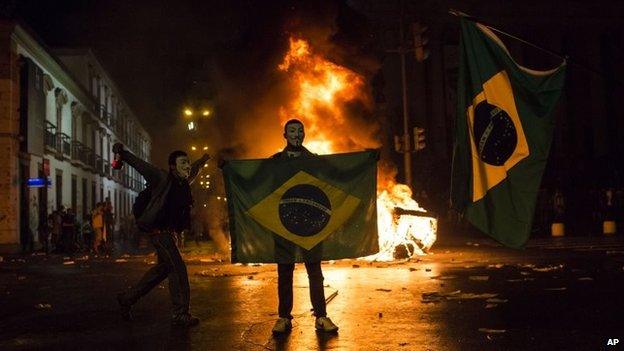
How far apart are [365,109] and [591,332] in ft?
39.9

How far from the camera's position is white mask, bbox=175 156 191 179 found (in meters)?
7.15

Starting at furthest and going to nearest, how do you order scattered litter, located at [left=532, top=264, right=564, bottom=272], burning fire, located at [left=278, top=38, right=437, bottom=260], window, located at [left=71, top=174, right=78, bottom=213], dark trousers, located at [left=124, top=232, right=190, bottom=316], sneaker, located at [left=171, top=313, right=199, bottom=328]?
window, located at [left=71, top=174, right=78, bottom=213] → burning fire, located at [left=278, top=38, right=437, bottom=260] → scattered litter, located at [left=532, top=264, right=564, bottom=272] → dark trousers, located at [left=124, top=232, right=190, bottom=316] → sneaker, located at [left=171, top=313, right=199, bottom=328]

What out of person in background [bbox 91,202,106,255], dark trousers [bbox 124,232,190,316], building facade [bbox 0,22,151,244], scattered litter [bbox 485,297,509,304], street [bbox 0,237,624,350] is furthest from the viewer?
building facade [bbox 0,22,151,244]

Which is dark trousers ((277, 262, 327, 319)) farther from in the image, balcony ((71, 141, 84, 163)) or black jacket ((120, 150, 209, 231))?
balcony ((71, 141, 84, 163))

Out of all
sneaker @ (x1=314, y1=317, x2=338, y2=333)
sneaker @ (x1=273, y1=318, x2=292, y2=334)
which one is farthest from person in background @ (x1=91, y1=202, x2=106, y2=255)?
sneaker @ (x1=314, y1=317, x2=338, y2=333)

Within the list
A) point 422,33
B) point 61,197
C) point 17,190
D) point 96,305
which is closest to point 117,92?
point 61,197

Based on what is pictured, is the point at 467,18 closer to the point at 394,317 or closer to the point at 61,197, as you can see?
the point at 394,317

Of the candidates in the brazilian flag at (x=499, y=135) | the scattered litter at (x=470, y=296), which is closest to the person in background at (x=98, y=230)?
the scattered litter at (x=470, y=296)

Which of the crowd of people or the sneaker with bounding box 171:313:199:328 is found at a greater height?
the crowd of people

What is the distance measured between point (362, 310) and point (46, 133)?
85.4 ft

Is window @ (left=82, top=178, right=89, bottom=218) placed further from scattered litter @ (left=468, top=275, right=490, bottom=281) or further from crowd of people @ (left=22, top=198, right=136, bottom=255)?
scattered litter @ (left=468, top=275, right=490, bottom=281)

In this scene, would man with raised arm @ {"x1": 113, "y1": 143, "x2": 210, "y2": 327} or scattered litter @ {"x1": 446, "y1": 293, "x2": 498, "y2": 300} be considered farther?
scattered litter @ {"x1": 446, "y1": 293, "x2": 498, "y2": 300}

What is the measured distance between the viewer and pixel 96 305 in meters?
8.59

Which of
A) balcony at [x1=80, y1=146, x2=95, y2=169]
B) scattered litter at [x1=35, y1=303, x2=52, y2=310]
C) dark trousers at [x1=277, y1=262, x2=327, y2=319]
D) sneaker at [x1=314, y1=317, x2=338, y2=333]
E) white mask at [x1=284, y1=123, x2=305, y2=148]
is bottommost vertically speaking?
scattered litter at [x1=35, y1=303, x2=52, y2=310]
